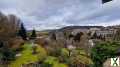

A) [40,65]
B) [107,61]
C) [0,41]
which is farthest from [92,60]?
[0,41]

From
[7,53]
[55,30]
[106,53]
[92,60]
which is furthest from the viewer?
[55,30]

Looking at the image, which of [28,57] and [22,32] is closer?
[28,57]

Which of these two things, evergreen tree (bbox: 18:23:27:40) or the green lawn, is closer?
the green lawn

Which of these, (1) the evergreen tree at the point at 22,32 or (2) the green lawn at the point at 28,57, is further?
(1) the evergreen tree at the point at 22,32

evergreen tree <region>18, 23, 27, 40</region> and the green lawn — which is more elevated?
evergreen tree <region>18, 23, 27, 40</region>

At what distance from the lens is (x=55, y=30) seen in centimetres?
5156

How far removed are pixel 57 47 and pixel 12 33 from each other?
6152 mm

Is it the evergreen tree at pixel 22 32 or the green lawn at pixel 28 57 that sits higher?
the evergreen tree at pixel 22 32

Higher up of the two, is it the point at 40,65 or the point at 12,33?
the point at 12,33

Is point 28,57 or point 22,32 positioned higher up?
point 22,32

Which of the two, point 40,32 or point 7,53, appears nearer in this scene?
point 7,53

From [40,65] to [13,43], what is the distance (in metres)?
6.16

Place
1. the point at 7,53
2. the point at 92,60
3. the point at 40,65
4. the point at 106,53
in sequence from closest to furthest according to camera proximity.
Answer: the point at 40,65 < the point at 7,53 < the point at 92,60 < the point at 106,53

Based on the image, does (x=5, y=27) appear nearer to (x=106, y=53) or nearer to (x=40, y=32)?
(x=106, y=53)
